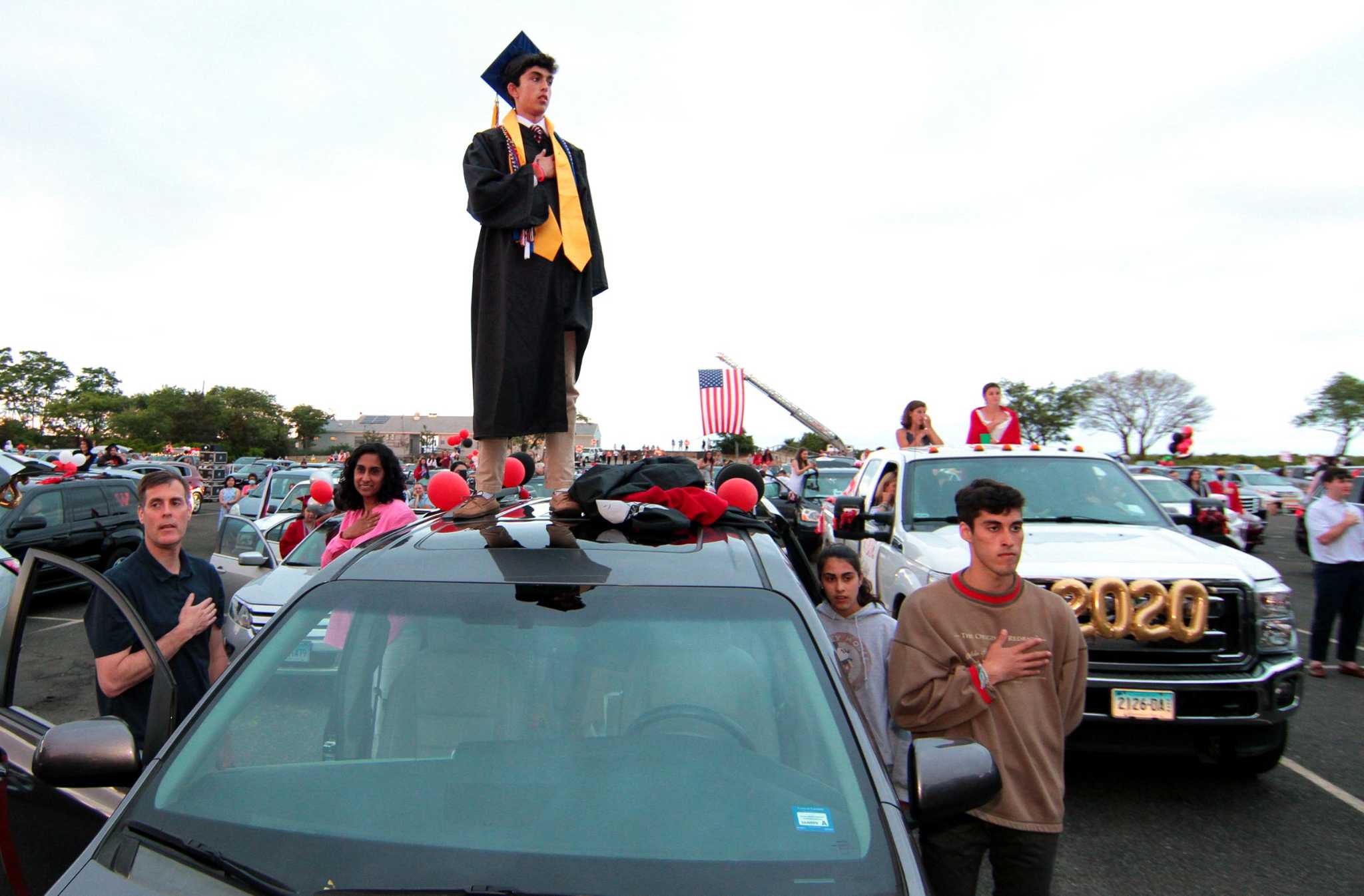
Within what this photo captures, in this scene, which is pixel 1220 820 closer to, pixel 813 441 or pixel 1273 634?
pixel 1273 634

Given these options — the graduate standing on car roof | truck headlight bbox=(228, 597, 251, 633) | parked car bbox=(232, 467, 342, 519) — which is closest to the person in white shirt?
the graduate standing on car roof

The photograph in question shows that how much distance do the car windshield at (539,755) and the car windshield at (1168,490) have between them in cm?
1252

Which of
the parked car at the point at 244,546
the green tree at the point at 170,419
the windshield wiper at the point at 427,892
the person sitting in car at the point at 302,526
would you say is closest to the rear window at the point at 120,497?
the parked car at the point at 244,546

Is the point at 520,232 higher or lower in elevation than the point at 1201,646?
higher

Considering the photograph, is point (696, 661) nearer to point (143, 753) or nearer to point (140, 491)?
point (143, 753)

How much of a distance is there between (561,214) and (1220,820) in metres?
4.55

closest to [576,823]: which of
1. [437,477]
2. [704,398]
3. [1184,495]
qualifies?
[437,477]

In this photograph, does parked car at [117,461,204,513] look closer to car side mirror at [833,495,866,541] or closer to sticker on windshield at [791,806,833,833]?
car side mirror at [833,495,866,541]

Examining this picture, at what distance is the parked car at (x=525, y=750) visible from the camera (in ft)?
5.47

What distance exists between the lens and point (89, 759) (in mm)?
1983

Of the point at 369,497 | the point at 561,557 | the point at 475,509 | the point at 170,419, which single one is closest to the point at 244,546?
the point at 369,497

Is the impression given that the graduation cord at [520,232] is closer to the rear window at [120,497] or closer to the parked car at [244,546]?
A: the parked car at [244,546]

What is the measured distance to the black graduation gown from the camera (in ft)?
11.9

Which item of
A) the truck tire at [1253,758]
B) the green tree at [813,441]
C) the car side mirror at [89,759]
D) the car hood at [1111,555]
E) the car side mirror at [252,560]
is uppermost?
the car side mirror at [89,759]
